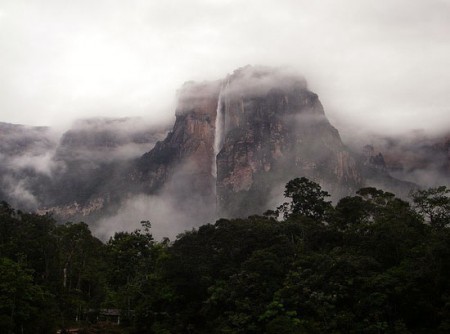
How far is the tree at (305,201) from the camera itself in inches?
2667

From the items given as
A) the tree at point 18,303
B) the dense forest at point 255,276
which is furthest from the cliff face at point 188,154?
the tree at point 18,303

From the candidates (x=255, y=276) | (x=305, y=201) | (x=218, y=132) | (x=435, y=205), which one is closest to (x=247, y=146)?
(x=218, y=132)

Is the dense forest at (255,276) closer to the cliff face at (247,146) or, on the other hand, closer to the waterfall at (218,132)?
the cliff face at (247,146)

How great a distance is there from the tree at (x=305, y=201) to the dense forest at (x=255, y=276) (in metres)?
9.50

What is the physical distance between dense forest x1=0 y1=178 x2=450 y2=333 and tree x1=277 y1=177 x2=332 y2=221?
9.50 metres

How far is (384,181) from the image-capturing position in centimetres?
14488

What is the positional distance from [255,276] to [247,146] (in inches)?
4053

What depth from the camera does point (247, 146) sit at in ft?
454

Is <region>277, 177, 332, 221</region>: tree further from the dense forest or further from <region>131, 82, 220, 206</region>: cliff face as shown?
<region>131, 82, 220, 206</region>: cliff face

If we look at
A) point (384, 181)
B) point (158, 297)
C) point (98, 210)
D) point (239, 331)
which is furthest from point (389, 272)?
point (98, 210)

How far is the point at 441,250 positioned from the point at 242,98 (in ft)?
408

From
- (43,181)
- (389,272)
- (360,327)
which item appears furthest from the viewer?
(43,181)

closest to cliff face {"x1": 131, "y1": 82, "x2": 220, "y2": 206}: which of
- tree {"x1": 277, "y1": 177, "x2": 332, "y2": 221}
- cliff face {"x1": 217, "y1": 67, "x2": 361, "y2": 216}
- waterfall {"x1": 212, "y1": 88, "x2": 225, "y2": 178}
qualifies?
waterfall {"x1": 212, "y1": 88, "x2": 225, "y2": 178}

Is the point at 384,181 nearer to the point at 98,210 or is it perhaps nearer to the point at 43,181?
the point at 98,210
